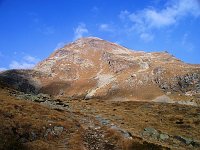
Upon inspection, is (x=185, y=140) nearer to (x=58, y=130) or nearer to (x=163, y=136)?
(x=163, y=136)

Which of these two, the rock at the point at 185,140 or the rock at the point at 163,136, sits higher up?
the rock at the point at 163,136

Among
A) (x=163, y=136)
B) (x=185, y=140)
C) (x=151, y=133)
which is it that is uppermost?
(x=151, y=133)

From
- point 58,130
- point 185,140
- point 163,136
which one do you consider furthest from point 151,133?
point 58,130

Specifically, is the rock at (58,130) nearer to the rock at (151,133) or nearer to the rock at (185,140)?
the rock at (151,133)

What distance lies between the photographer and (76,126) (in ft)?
142

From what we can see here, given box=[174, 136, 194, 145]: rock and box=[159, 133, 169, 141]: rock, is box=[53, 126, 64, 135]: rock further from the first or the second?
box=[174, 136, 194, 145]: rock

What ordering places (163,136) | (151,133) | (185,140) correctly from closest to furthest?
(185,140) < (163,136) < (151,133)

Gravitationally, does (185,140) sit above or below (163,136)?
below

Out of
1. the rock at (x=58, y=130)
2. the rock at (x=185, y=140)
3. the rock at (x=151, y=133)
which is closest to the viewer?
the rock at (x=58, y=130)

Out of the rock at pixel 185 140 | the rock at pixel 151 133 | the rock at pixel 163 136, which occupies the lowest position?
the rock at pixel 185 140

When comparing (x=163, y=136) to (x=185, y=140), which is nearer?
(x=185, y=140)

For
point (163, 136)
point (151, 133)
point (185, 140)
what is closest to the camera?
point (185, 140)

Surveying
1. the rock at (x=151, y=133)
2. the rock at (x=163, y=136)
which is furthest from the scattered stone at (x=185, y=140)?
the rock at (x=151, y=133)

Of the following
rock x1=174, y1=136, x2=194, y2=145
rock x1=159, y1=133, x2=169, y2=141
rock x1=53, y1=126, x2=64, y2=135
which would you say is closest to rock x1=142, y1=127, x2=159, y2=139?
rock x1=159, y1=133, x2=169, y2=141
